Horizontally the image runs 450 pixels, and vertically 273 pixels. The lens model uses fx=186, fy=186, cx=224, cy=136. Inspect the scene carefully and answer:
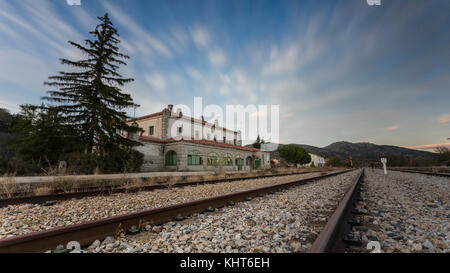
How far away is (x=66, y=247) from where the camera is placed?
2.03 m

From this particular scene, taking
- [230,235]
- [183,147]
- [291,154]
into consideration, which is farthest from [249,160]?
[230,235]

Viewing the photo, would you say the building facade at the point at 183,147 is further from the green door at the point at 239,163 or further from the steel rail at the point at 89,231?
the steel rail at the point at 89,231

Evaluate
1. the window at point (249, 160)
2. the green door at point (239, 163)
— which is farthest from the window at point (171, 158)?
the window at point (249, 160)

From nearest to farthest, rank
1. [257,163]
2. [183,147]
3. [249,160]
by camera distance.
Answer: [183,147]
[249,160]
[257,163]

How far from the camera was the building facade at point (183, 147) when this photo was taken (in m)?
21.8

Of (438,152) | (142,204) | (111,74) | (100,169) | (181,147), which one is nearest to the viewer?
(142,204)

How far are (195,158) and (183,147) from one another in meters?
2.31

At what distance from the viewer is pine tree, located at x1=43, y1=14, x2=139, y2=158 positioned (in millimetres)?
14867

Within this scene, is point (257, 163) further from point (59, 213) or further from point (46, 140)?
point (59, 213)

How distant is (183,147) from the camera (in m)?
21.9

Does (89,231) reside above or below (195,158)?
below
